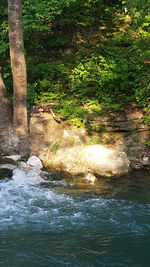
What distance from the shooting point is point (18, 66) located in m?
9.75

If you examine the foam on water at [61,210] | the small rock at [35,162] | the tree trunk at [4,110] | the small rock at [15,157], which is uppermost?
the tree trunk at [4,110]

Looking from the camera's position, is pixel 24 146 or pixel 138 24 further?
pixel 138 24

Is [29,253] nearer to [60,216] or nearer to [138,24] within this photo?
[60,216]

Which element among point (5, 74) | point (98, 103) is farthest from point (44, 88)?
point (98, 103)

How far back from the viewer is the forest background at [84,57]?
1124cm

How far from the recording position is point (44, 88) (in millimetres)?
12312

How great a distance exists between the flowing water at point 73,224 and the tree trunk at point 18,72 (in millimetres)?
Result: 2198

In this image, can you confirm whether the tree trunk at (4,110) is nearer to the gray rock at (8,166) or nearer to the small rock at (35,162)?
the small rock at (35,162)

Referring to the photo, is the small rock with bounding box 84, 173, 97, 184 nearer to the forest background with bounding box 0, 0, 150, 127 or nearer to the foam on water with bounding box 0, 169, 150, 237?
the foam on water with bounding box 0, 169, 150, 237

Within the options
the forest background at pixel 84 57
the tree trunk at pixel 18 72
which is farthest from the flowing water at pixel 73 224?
the forest background at pixel 84 57

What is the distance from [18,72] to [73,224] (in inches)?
218

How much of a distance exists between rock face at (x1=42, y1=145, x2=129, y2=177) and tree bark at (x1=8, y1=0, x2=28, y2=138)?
56.9 inches

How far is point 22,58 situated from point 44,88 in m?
2.65

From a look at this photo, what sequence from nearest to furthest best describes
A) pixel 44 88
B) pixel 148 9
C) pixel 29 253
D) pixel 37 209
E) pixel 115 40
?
pixel 29 253 < pixel 37 209 < pixel 148 9 < pixel 44 88 < pixel 115 40
